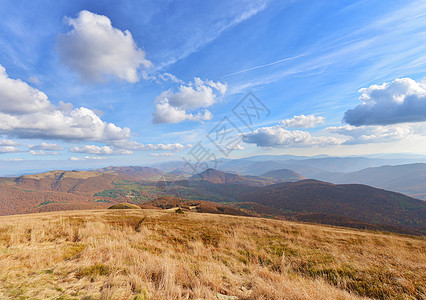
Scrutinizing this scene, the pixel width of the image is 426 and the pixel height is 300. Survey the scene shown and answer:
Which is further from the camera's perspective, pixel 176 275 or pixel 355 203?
pixel 355 203

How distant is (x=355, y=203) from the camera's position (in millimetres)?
131250

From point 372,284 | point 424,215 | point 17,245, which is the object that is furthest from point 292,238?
point 424,215

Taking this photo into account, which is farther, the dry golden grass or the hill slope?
the hill slope

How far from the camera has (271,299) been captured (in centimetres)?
378

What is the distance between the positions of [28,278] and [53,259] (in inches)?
59.6

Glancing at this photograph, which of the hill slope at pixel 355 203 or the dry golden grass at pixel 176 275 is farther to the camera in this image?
the hill slope at pixel 355 203

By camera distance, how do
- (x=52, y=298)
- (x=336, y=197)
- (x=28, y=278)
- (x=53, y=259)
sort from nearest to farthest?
(x=52, y=298) → (x=28, y=278) → (x=53, y=259) → (x=336, y=197)

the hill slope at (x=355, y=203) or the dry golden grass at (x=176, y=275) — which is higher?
the dry golden grass at (x=176, y=275)

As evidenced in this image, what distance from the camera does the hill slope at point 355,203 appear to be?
10775cm

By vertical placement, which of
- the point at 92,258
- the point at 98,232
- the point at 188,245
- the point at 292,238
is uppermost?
the point at 92,258

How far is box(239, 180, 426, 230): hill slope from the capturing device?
107750 mm

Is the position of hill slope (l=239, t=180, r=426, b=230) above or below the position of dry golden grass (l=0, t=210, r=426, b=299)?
below

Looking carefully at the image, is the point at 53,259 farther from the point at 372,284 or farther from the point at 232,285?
the point at 372,284

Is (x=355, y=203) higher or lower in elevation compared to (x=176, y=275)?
lower
